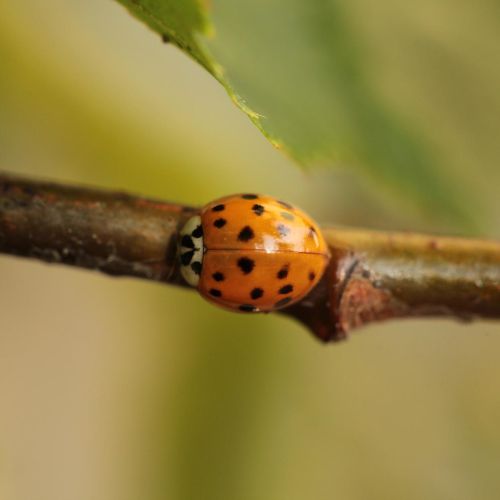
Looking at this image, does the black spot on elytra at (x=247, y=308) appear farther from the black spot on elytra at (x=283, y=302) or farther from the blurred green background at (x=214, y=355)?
the blurred green background at (x=214, y=355)

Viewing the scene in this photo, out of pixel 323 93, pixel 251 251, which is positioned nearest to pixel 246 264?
pixel 251 251

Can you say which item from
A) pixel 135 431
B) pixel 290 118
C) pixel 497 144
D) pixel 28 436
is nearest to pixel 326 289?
pixel 290 118

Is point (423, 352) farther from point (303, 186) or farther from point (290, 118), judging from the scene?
point (290, 118)

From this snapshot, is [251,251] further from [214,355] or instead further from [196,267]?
[214,355]

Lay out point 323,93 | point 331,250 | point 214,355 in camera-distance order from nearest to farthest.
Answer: point 331,250, point 323,93, point 214,355

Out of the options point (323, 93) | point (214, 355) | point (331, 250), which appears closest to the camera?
point (331, 250)

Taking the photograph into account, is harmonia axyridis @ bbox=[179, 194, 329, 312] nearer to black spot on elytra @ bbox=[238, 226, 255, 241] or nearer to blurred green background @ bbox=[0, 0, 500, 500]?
black spot on elytra @ bbox=[238, 226, 255, 241]
